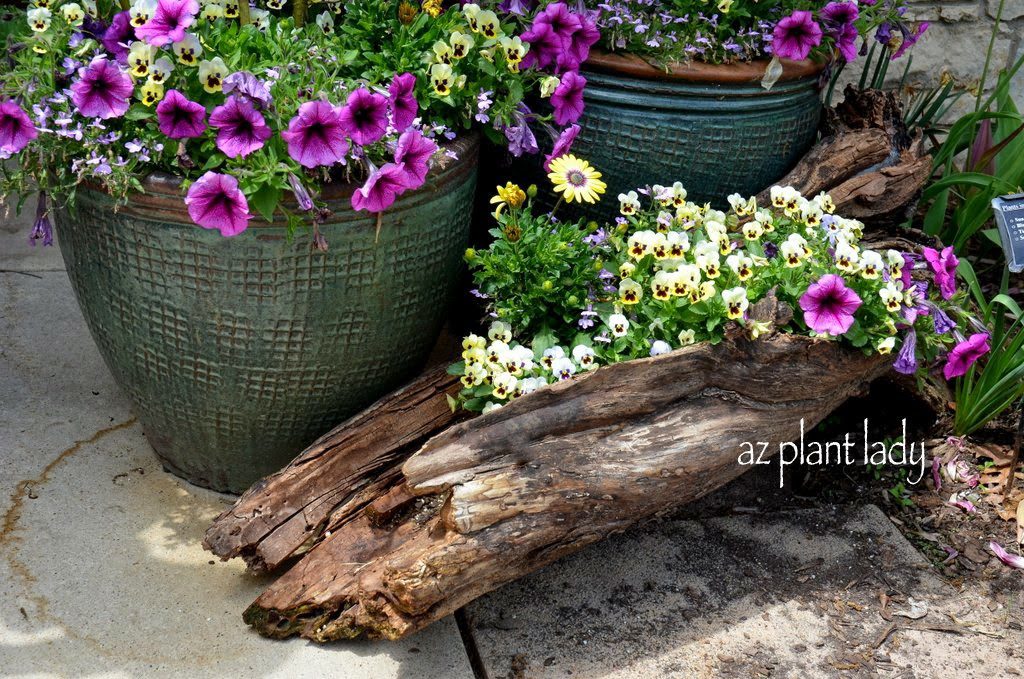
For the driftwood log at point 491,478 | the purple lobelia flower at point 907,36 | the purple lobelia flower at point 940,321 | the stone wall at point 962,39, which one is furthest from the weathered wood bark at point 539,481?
the stone wall at point 962,39

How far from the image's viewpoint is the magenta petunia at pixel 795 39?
94.9 inches

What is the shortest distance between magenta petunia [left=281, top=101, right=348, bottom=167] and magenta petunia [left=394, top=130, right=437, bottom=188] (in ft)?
0.34

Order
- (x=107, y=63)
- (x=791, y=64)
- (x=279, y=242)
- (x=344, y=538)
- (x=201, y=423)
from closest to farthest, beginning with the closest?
(x=107, y=63) → (x=279, y=242) → (x=344, y=538) → (x=201, y=423) → (x=791, y=64)

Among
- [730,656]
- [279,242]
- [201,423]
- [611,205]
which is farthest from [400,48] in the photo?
[730,656]

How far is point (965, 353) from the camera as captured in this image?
227cm

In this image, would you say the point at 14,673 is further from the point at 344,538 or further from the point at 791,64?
the point at 791,64

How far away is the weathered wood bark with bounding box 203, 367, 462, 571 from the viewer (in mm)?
2143

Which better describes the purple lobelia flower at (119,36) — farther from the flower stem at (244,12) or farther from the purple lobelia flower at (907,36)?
the purple lobelia flower at (907,36)

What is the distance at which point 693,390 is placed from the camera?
82.2 inches

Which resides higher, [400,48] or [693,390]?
[400,48]

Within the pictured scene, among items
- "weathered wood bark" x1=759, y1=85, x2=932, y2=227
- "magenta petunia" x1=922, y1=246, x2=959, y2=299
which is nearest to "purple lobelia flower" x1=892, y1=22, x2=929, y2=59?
"weathered wood bark" x1=759, y1=85, x2=932, y2=227

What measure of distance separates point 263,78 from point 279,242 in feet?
0.98

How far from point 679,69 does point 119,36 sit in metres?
1.21

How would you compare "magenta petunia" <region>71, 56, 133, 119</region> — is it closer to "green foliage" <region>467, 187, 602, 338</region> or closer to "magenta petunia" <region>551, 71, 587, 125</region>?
"green foliage" <region>467, 187, 602, 338</region>
